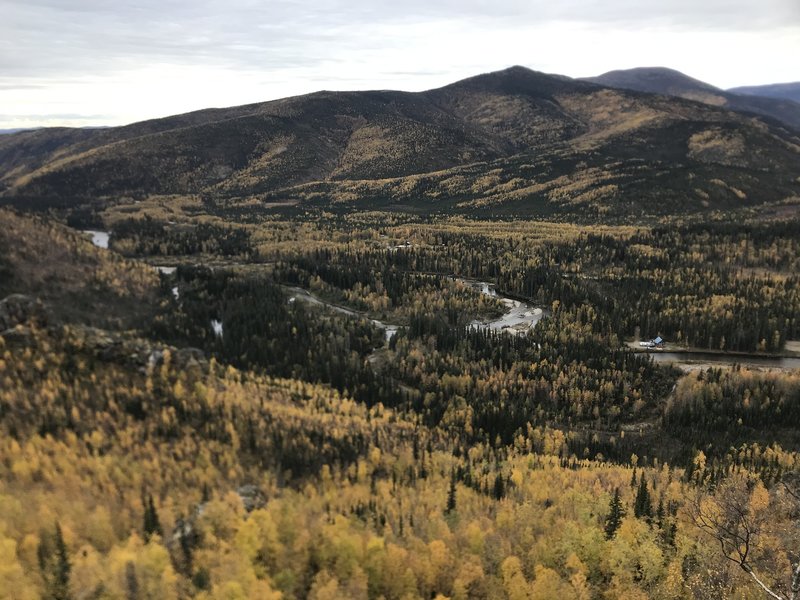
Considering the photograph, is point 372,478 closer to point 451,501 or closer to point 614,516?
point 451,501

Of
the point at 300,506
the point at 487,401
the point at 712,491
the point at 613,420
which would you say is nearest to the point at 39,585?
the point at 300,506

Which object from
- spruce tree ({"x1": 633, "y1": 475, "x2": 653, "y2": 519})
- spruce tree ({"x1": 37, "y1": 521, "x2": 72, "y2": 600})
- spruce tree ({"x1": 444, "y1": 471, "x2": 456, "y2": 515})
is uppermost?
spruce tree ({"x1": 37, "y1": 521, "x2": 72, "y2": 600})

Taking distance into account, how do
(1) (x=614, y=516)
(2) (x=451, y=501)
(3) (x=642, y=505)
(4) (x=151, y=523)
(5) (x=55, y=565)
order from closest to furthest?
(5) (x=55, y=565) < (4) (x=151, y=523) < (1) (x=614, y=516) < (3) (x=642, y=505) < (2) (x=451, y=501)

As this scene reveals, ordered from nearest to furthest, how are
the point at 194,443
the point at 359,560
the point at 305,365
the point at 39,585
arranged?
the point at 39,585 → the point at 359,560 → the point at 194,443 → the point at 305,365

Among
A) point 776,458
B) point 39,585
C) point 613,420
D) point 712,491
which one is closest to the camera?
point 39,585

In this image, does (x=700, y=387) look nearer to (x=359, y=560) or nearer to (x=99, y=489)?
(x=359, y=560)

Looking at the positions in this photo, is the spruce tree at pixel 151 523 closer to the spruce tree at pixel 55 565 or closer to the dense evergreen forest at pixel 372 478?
the dense evergreen forest at pixel 372 478

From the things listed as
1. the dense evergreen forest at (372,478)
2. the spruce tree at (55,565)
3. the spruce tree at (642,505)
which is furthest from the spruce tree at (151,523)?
the spruce tree at (642,505)

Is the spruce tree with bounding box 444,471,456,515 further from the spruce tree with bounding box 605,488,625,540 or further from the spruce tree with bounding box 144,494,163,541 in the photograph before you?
the spruce tree with bounding box 144,494,163,541

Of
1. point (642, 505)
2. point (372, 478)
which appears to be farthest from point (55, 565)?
point (642, 505)

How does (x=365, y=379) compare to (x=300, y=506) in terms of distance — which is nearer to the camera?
(x=300, y=506)

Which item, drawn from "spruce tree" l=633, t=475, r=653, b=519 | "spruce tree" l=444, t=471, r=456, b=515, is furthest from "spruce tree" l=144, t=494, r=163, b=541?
"spruce tree" l=633, t=475, r=653, b=519
